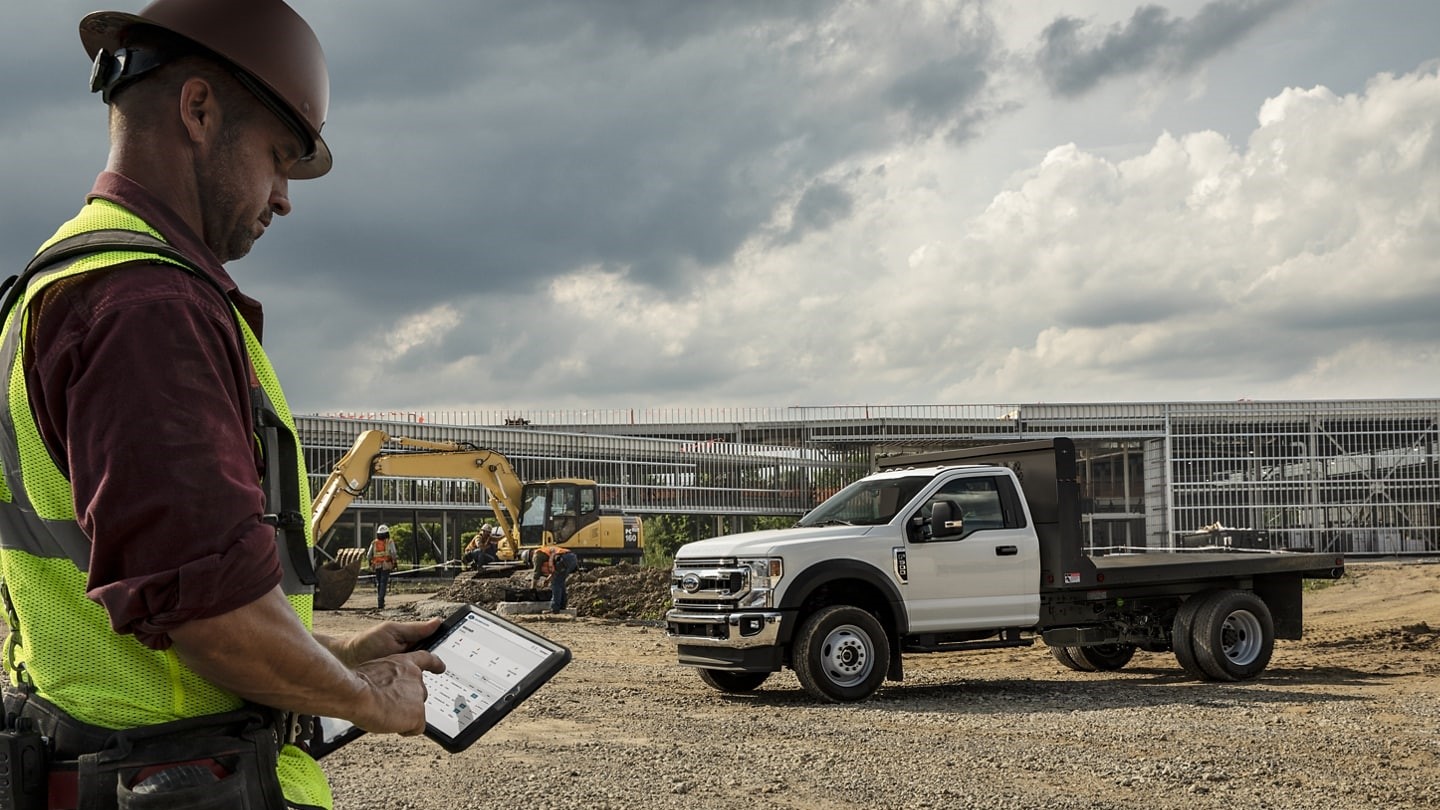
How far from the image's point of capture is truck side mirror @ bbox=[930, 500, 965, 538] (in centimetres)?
1348

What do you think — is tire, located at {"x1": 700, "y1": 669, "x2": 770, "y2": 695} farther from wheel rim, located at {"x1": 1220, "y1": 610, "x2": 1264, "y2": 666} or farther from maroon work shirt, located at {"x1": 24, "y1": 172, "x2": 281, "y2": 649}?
maroon work shirt, located at {"x1": 24, "y1": 172, "x2": 281, "y2": 649}

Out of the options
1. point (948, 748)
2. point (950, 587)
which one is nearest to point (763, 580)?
point (950, 587)

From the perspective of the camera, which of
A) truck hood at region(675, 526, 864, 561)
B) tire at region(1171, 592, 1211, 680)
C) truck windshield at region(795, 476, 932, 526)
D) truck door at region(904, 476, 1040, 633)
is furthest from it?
tire at region(1171, 592, 1211, 680)

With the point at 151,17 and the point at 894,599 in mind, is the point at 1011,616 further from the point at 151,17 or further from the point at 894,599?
the point at 151,17

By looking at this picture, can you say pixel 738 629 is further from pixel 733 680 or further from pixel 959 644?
pixel 959 644

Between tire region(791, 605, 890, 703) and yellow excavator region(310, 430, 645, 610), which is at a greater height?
yellow excavator region(310, 430, 645, 610)

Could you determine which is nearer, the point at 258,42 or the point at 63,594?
the point at 63,594

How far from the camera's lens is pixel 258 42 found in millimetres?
2139

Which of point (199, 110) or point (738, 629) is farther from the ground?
point (199, 110)

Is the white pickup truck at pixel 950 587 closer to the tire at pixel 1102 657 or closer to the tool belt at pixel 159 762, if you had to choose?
the tire at pixel 1102 657

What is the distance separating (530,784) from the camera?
27.9 feet

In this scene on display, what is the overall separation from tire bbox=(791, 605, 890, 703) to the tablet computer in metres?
10.2

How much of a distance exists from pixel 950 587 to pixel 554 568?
50.9ft

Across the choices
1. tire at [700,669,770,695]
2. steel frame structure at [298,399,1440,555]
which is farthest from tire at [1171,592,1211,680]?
steel frame structure at [298,399,1440,555]
